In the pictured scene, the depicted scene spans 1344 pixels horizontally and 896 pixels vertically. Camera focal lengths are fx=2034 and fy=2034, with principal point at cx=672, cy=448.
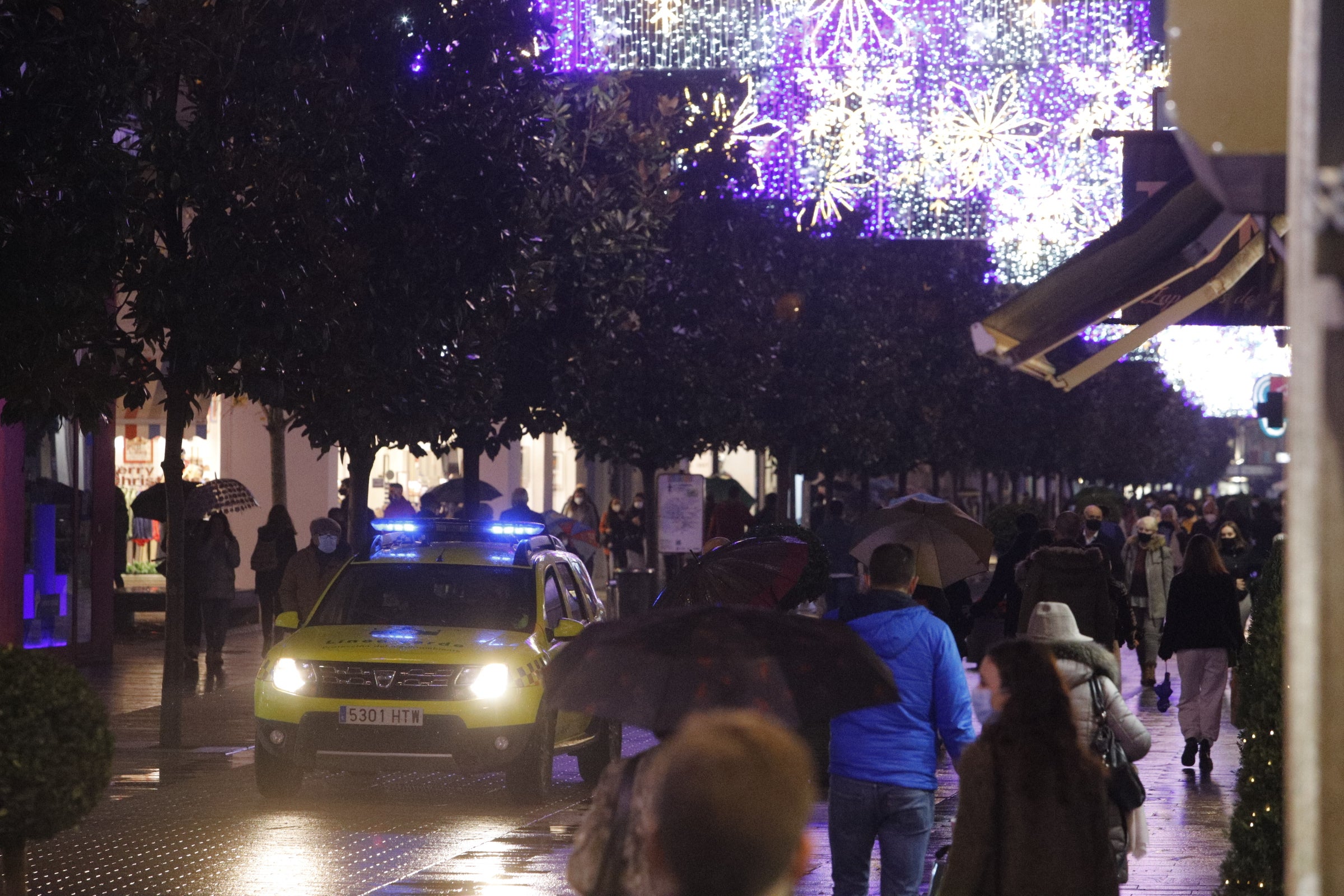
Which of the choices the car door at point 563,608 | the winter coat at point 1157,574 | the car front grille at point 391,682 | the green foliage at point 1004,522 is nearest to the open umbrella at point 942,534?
the car door at point 563,608

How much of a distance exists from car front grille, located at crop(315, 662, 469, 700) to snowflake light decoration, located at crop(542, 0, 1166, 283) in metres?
10.1

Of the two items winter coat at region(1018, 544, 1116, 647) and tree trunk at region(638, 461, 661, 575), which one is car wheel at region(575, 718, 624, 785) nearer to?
winter coat at region(1018, 544, 1116, 647)

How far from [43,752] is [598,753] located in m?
6.52

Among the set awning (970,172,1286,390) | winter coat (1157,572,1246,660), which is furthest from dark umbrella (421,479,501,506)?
awning (970,172,1286,390)

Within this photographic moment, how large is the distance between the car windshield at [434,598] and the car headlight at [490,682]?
64 centimetres

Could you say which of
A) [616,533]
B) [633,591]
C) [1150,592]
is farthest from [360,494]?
[616,533]

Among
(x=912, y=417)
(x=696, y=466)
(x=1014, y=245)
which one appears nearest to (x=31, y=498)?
(x=1014, y=245)

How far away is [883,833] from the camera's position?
697cm

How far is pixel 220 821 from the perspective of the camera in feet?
40.0

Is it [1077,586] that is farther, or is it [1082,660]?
[1077,586]

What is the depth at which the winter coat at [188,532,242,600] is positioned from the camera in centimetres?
2269

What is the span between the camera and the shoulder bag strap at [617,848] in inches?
154

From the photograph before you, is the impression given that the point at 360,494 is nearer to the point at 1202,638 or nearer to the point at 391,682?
the point at 391,682

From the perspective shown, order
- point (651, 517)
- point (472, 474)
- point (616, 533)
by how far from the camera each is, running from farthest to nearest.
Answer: point (616, 533), point (651, 517), point (472, 474)
